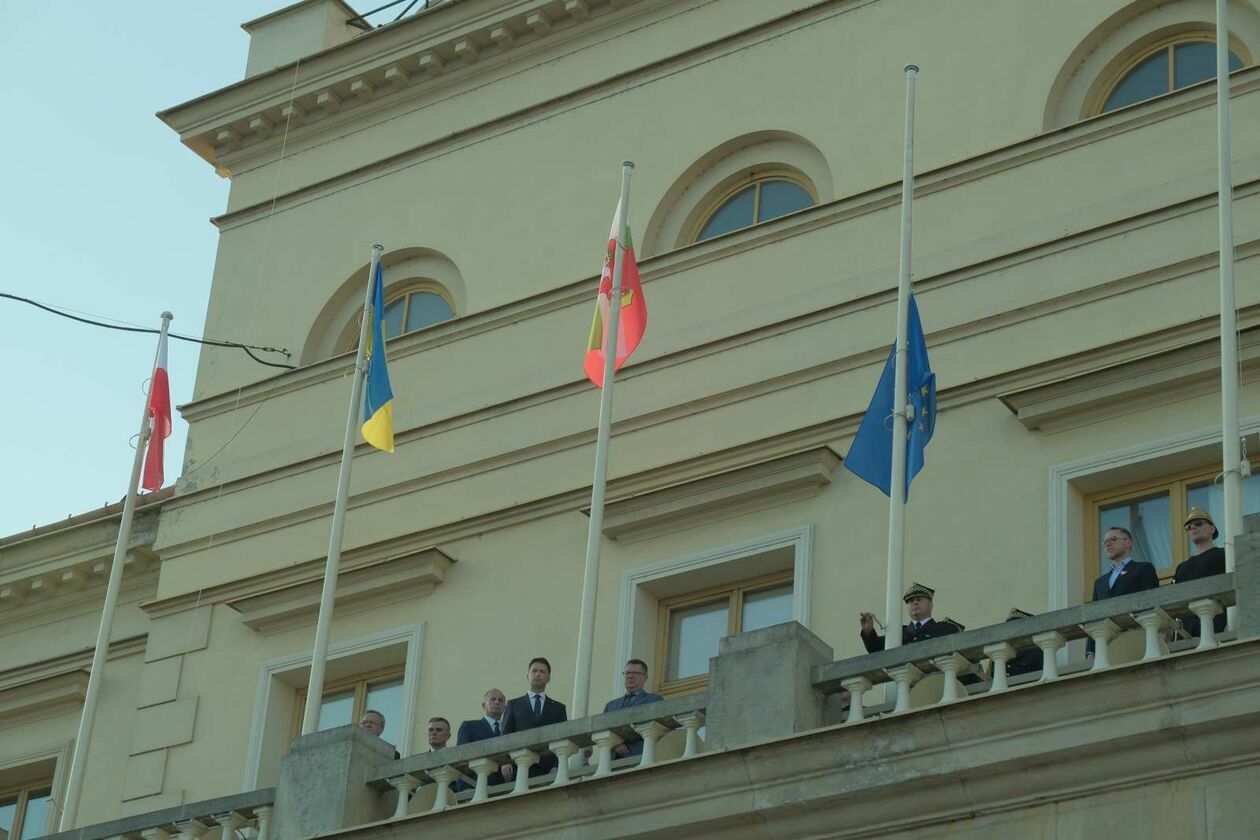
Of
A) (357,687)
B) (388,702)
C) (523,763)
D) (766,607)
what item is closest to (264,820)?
(523,763)

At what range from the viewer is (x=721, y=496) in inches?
828

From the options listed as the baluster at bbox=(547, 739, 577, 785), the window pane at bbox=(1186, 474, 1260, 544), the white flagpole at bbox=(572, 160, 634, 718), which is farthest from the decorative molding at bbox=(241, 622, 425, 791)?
the window pane at bbox=(1186, 474, 1260, 544)

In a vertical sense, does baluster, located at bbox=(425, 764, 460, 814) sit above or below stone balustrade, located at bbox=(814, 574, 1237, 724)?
below

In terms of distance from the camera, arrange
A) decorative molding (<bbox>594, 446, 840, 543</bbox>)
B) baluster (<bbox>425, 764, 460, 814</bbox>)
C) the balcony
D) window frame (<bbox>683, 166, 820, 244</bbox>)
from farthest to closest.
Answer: window frame (<bbox>683, 166, 820, 244</bbox>), decorative molding (<bbox>594, 446, 840, 543</bbox>), baluster (<bbox>425, 764, 460, 814</bbox>), the balcony

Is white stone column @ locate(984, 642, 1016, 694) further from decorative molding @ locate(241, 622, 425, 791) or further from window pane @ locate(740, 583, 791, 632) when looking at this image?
decorative molding @ locate(241, 622, 425, 791)

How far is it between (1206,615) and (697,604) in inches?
262

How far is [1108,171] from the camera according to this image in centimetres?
2066

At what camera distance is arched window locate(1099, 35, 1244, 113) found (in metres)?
21.1

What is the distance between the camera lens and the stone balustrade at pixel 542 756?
17.0m

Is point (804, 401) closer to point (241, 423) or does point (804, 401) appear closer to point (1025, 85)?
point (1025, 85)

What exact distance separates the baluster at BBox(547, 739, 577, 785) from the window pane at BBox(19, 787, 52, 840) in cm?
862

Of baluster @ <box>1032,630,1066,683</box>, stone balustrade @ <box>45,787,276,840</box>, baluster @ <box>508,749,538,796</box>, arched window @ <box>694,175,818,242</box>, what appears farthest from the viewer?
arched window @ <box>694,175,818,242</box>

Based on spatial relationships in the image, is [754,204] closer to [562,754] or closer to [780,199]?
[780,199]

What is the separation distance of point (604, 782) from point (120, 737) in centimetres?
857
